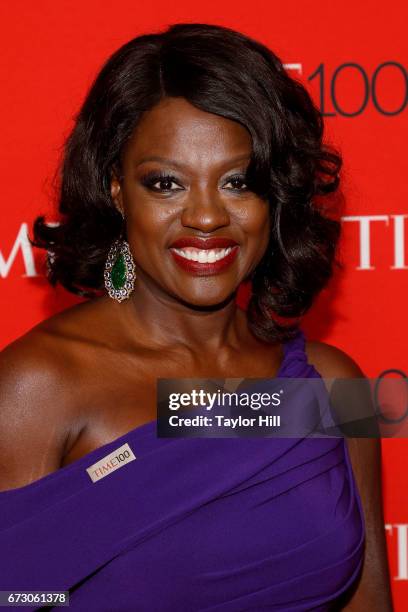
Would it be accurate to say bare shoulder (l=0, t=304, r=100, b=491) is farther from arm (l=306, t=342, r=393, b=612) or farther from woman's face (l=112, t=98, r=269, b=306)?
arm (l=306, t=342, r=393, b=612)

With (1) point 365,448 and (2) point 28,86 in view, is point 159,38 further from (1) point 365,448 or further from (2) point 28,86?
(1) point 365,448

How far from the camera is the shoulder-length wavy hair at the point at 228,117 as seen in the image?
1361mm

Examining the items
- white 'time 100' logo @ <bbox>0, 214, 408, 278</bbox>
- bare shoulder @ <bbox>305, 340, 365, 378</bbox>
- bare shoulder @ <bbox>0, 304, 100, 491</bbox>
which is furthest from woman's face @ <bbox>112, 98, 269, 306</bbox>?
white 'time 100' logo @ <bbox>0, 214, 408, 278</bbox>

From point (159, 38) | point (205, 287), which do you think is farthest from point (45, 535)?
point (159, 38)

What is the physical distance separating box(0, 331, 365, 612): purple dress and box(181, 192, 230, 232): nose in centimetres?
28

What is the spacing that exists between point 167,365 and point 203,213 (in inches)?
10.6

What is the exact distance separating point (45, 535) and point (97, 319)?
32 cm

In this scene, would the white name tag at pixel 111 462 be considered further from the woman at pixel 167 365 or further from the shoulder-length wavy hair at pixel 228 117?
the shoulder-length wavy hair at pixel 228 117

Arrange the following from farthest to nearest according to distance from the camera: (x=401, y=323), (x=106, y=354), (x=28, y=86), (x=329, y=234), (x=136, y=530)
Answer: (x=401, y=323) → (x=28, y=86) → (x=329, y=234) → (x=106, y=354) → (x=136, y=530)

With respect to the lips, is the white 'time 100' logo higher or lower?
higher

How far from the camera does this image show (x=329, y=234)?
1.61m

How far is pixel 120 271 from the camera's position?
1488 mm

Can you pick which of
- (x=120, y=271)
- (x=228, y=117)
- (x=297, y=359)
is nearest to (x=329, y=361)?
(x=297, y=359)

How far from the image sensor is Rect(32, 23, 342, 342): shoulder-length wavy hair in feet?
4.47
